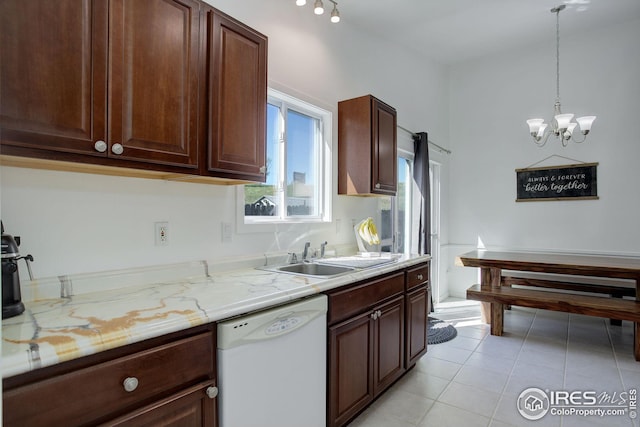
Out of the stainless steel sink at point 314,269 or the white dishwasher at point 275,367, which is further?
the stainless steel sink at point 314,269

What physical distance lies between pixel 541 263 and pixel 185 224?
3.43 metres

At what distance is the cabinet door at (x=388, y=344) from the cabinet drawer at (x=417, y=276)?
0.19m

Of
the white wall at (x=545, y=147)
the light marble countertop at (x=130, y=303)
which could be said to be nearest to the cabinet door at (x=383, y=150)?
the light marble countertop at (x=130, y=303)

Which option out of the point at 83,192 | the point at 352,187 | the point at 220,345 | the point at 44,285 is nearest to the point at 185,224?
the point at 83,192

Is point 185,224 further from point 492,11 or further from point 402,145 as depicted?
point 492,11

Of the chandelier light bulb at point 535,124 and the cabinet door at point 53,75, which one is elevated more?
the chandelier light bulb at point 535,124

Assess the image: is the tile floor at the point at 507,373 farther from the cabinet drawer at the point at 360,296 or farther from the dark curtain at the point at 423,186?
the dark curtain at the point at 423,186

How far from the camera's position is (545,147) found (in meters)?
4.62

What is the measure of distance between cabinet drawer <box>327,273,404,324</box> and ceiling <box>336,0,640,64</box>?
2.33m

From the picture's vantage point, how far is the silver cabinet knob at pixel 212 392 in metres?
1.28

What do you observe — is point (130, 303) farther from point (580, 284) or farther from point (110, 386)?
point (580, 284)

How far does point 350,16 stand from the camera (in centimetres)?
328

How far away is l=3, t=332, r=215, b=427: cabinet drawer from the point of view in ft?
2.96

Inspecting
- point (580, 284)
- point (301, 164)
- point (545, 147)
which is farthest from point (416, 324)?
point (545, 147)
